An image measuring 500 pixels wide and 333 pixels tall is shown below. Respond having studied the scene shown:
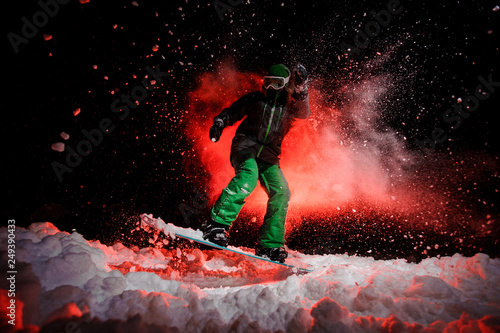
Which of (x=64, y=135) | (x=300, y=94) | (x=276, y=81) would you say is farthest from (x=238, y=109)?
(x=64, y=135)

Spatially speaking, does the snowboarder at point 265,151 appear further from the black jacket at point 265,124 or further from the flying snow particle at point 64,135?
the flying snow particle at point 64,135

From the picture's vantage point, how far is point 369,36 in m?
3.20

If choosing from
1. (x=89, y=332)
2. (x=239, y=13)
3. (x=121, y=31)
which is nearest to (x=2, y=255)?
(x=89, y=332)

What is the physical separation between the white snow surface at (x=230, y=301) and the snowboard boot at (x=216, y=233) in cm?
66

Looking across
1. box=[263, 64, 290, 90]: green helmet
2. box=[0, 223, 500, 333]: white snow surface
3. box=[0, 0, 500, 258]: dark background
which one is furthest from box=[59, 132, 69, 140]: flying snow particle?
box=[263, 64, 290, 90]: green helmet

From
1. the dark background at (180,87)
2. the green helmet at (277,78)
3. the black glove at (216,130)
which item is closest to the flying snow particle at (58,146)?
the dark background at (180,87)

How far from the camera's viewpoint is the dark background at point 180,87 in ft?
8.13

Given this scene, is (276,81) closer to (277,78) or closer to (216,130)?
(277,78)

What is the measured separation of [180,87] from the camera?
3361mm

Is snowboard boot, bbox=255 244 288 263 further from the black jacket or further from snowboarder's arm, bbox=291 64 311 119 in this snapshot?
snowboarder's arm, bbox=291 64 311 119

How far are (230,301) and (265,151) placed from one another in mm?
1755

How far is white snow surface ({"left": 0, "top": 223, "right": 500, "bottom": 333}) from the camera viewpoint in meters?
1.02

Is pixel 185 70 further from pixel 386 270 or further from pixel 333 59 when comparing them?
pixel 386 270

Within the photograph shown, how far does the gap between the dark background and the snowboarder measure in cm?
92
